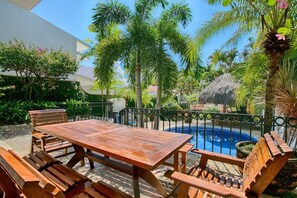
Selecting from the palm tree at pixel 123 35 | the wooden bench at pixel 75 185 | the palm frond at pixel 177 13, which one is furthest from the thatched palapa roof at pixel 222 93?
the wooden bench at pixel 75 185

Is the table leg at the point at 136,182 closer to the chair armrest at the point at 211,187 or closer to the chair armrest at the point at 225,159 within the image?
the chair armrest at the point at 211,187

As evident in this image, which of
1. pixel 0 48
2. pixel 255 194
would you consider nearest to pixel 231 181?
pixel 255 194

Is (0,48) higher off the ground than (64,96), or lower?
higher

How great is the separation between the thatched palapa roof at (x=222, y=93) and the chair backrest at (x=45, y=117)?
38.4 ft

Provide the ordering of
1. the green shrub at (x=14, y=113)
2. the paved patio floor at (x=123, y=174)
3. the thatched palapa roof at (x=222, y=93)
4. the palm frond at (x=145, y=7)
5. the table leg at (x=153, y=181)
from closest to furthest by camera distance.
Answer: the table leg at (x=153, y=181), the paved patio floor at (x=123, y=174), the palm frond at (x=145, y=7), the green shrub at (x=14, y=113), the thatched palapa roof at (x=222, y=93)

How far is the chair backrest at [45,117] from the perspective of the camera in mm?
3883

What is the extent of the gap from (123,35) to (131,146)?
5.45m

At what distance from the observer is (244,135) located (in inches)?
365

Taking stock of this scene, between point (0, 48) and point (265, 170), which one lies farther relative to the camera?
point (0, 48)

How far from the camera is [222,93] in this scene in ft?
44.3

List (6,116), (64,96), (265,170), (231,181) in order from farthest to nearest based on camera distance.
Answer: (64,96)
(6,116)
(231,181)
(265,170)

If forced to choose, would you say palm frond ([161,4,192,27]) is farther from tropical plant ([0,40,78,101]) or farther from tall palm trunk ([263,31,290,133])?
tropical plant ([0,40,78,101])

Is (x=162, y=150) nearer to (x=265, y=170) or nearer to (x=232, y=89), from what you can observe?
(x=265, y=170)

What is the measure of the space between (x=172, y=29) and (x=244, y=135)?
6.39 meters
